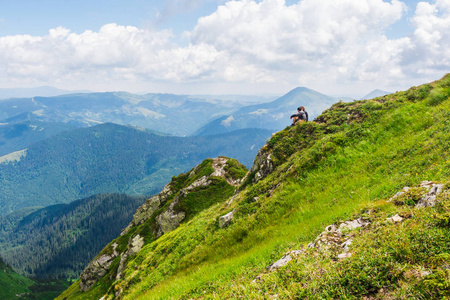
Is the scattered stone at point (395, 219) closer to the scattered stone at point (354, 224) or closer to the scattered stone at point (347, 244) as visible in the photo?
the scattered stone at point (354, 224)

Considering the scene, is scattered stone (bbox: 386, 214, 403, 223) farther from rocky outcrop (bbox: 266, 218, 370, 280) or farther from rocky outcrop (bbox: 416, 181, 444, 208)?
rocky outcrop (bbox: 416, 181, 444, 208)

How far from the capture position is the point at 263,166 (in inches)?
1061

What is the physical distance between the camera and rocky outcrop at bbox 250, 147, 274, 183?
25922 millimetres

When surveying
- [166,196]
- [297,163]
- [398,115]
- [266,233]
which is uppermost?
[398,115]

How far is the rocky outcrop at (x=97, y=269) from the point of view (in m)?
56.0

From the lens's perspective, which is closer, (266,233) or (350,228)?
(350,228)

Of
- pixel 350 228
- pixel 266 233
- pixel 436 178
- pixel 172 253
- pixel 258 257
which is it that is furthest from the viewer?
pixel 172 253

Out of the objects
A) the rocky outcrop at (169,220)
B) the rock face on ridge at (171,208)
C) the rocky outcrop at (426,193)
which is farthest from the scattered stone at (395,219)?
the rocky outcrop at (169,220)

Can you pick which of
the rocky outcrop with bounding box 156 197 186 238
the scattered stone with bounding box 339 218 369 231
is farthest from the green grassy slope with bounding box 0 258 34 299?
the scattered stone with bounding box 339 218 369 231

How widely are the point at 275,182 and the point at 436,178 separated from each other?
11291mm

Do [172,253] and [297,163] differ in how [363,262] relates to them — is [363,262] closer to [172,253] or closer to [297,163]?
[297,163]

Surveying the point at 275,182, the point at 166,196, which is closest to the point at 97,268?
the point at 166,196

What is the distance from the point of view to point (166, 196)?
5962cm

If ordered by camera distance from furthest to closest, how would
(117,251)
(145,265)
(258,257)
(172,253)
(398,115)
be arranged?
(117,251), (145,265), (172,253), (398,115), (258,257)
